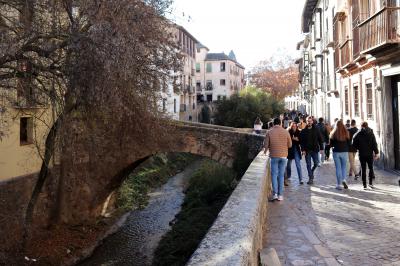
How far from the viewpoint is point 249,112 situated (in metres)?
35.2

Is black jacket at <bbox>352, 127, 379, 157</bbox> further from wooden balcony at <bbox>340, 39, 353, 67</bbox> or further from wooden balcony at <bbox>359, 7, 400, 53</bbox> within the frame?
wooden balcony at <bbox>340, 39, 353, 67</bbox>

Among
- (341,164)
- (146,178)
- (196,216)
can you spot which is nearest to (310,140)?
(341,164)

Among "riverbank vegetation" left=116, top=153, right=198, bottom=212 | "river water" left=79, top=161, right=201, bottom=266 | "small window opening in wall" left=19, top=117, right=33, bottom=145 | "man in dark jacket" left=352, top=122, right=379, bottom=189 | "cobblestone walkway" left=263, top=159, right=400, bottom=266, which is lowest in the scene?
"river water" left=79, top=161, right=201, bottom=266

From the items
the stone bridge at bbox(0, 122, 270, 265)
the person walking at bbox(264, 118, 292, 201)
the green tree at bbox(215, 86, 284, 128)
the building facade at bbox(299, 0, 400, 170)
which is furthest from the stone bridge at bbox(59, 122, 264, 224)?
the green tree at bbox(215, 86, 284, 128)

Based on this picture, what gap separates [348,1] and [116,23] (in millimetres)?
11892

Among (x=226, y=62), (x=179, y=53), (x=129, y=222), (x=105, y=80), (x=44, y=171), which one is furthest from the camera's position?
(x=226, y=62)

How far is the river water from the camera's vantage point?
1495 cm

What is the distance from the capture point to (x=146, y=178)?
2578cm

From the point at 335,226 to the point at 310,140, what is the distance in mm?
4559

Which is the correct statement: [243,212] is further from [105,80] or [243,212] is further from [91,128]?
[91,128]

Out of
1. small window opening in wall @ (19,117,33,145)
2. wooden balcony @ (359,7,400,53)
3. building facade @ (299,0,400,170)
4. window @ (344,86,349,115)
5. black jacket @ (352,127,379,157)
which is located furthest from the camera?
window @ (344,86,349,115)

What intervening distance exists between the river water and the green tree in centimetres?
1253

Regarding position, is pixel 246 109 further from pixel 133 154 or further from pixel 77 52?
pixel 77 52

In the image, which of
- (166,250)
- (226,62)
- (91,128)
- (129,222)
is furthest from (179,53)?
(226,62)
